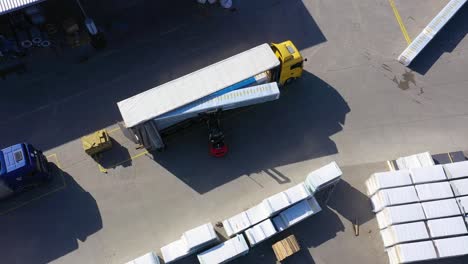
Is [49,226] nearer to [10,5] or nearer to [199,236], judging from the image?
[199,236]

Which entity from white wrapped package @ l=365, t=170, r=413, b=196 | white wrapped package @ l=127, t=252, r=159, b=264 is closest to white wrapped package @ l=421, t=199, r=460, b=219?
white wrapped package @ l=365, t=170, r=413, b=196

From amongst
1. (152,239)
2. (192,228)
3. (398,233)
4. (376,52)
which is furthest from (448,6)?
(152,239)

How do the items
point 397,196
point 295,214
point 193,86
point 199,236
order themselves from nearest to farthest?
point 199,236, point 397,196, point 295,214, point 193,86

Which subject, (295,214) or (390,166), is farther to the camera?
(390,166)

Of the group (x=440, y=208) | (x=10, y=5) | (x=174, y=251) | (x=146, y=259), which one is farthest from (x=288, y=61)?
(x=10, y=5)

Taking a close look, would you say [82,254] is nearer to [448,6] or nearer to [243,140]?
[243,140]

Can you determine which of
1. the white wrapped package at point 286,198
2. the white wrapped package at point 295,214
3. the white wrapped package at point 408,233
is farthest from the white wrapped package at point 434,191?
the white wrapped package at point 286,198
